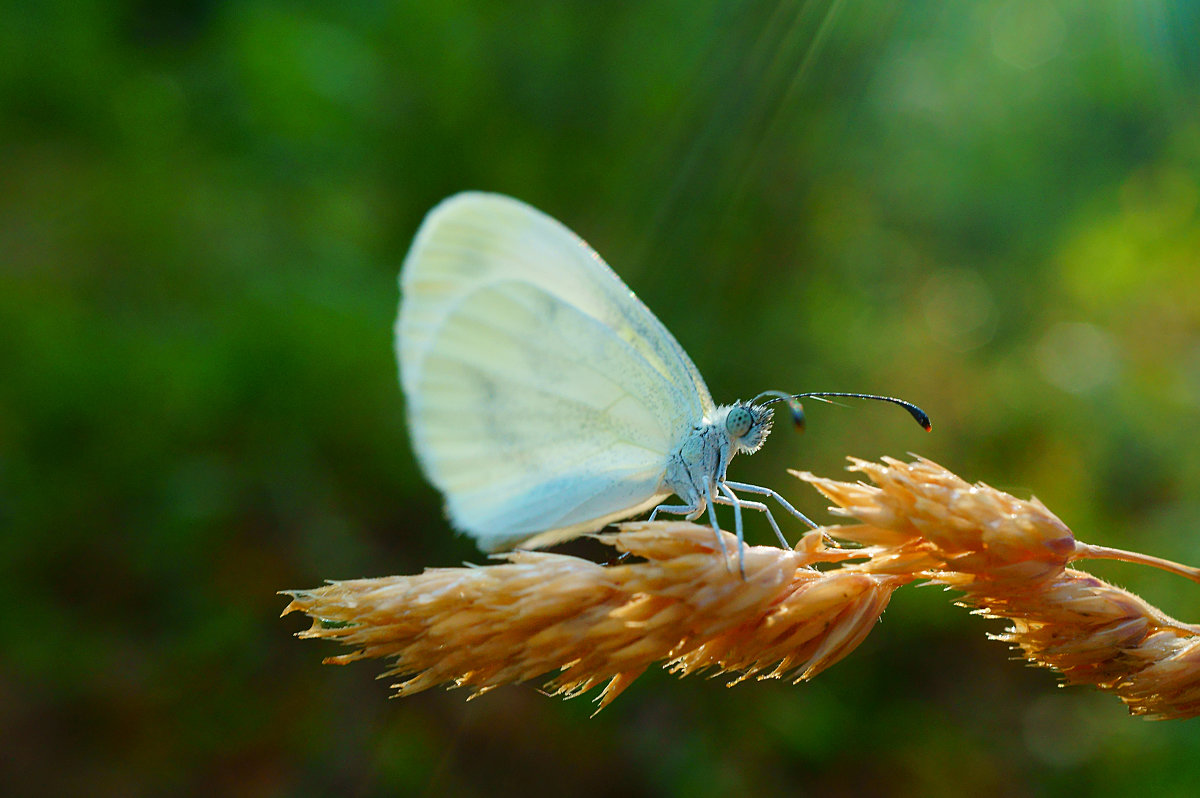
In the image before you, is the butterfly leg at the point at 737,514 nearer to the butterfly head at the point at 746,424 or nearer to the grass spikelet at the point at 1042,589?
the butterfly head at the point at 746,424

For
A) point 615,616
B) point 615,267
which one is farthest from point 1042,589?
point 615,267

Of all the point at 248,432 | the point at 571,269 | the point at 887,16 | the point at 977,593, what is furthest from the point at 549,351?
the point at 887,16

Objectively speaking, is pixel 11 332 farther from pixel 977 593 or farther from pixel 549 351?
pixel 977 593

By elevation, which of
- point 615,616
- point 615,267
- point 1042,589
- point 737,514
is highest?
point 615,267

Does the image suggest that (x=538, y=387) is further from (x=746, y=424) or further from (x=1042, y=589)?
(x=1042, y=589)

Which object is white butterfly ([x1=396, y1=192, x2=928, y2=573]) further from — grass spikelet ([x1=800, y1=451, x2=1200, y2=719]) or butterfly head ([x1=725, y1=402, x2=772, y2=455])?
grass spikelet ([x1=800, y1=451, x2=1200, y2=719])

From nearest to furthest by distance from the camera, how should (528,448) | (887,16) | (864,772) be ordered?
(528,448), (864,772), (887,16)

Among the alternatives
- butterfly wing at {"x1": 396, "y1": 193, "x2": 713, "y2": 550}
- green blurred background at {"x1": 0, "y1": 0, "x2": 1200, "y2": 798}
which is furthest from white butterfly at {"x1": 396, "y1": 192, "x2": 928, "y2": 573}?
green blurred background at {"x1": 0, "y1": 0, "x2": 1200, "y2": 798}
